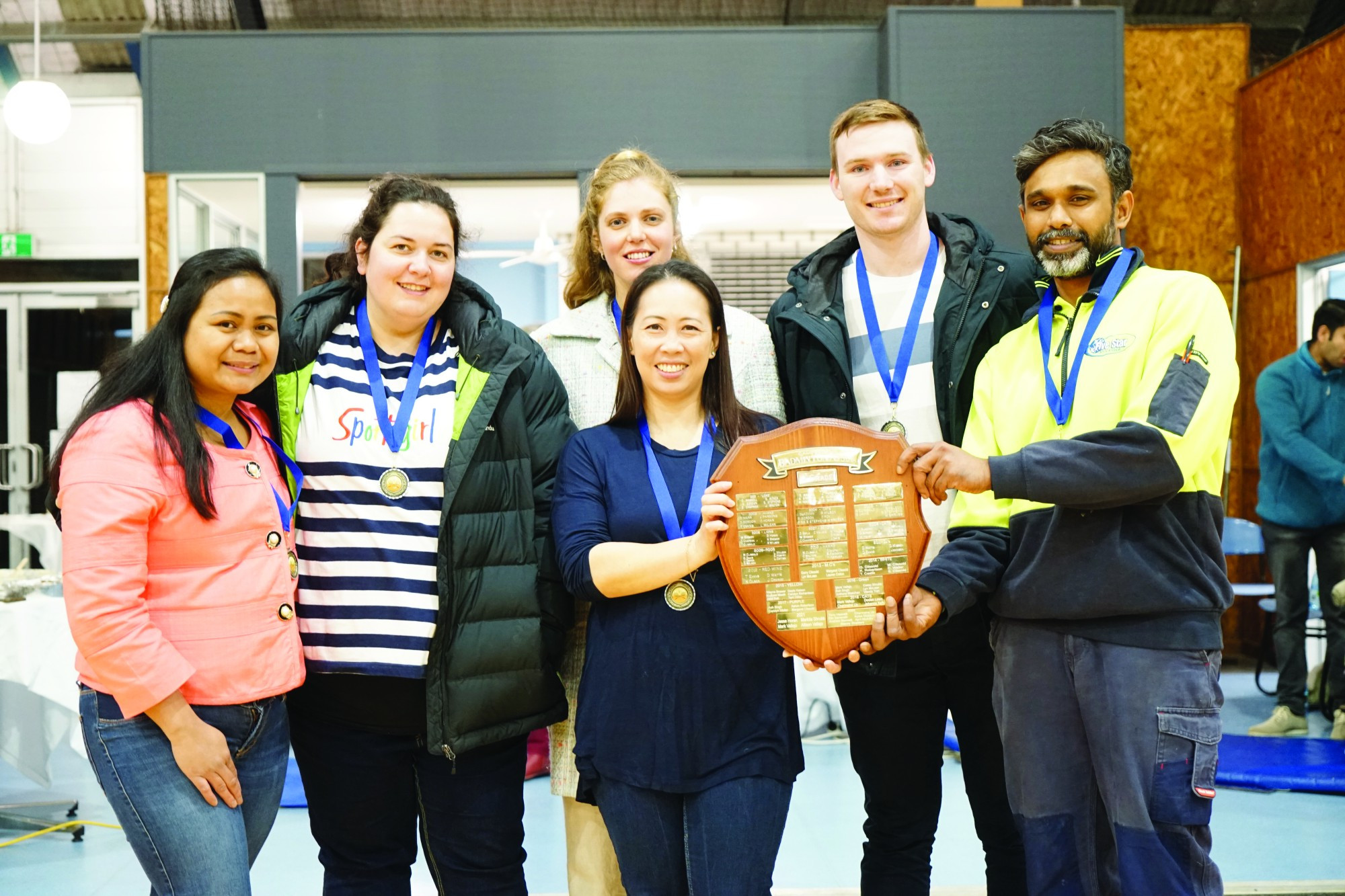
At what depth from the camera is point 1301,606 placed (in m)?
5.30

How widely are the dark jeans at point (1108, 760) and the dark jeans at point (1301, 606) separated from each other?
13.1ft

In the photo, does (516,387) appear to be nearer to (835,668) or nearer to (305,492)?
(305,492)

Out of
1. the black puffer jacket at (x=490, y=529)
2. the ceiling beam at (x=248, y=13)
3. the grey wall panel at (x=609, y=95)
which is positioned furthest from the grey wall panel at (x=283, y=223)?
the black puffer jacket at (x=490, y=529)

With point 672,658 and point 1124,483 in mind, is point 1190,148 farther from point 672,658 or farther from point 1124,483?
point 672,658

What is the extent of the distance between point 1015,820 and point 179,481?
1.60 meters

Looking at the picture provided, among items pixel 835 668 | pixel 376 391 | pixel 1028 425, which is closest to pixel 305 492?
pixel 376 391

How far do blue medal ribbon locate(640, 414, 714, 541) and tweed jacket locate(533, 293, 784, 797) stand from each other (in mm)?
337

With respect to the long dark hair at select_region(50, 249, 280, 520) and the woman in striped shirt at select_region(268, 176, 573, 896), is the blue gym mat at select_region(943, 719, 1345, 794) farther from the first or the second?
the long dark hair at select_region(50, 249, 280, 520)

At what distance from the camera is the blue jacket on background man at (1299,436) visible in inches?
207

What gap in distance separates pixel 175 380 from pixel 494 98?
5.35 m

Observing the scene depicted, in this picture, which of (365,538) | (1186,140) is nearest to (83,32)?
(1186,140)

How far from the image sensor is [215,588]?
1.80m

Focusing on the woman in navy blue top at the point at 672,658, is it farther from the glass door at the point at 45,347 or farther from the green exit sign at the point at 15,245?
the green exit sign at the point at 15,245

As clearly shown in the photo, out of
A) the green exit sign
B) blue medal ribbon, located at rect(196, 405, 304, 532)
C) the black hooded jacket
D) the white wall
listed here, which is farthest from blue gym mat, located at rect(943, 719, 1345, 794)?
the green exit sign
